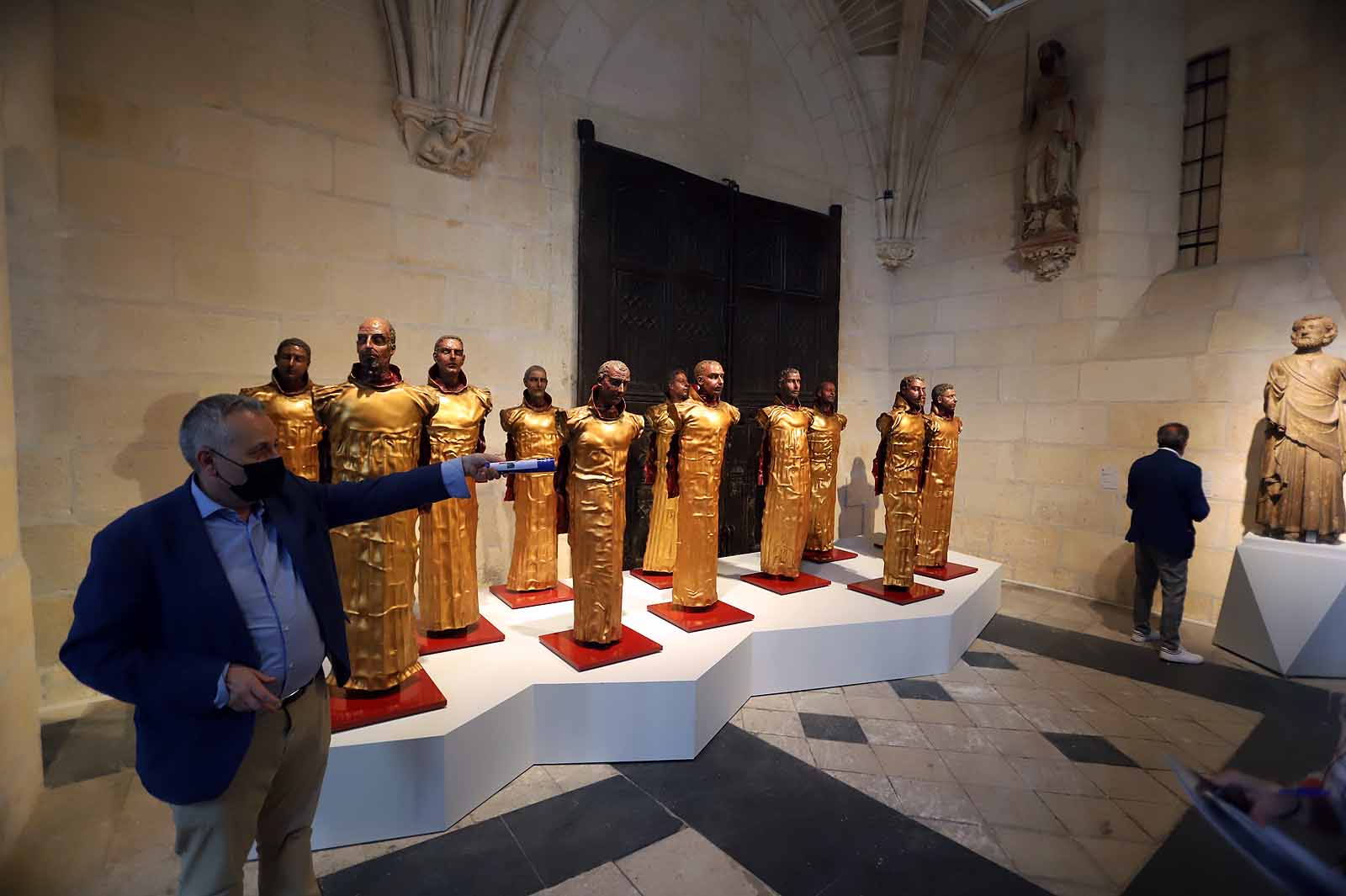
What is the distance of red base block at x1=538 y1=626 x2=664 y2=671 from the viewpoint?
3.22 metres

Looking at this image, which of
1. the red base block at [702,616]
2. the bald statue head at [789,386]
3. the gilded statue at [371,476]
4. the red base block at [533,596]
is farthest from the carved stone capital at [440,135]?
the red base block at [702,616]

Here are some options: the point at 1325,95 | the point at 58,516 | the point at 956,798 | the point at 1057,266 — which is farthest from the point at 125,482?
the point at 1325,95

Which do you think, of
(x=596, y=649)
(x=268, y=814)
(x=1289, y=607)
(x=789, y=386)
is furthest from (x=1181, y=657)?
(x=268, y=814)

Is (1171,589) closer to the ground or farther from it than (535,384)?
closer to the ground

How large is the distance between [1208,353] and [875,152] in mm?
3882

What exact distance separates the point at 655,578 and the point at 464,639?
1.78 m

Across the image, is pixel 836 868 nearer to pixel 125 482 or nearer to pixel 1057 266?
pixel 125 482

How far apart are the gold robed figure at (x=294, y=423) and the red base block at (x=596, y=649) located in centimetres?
154

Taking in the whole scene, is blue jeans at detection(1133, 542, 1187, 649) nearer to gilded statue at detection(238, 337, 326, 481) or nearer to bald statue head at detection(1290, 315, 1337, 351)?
bald statue head at detection(1290, 315, 1337, 351)

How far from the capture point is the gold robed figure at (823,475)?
5352 millimetres

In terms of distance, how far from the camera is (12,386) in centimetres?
268

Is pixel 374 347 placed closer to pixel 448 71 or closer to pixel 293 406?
pixel 293 406

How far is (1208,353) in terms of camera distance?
17.8 feet

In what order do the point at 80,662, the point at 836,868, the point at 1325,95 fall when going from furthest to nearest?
the point at 1325,95 → the point at 836,868 → the point at 80,662
